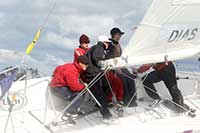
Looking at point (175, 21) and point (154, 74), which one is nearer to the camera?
point (175, 21)

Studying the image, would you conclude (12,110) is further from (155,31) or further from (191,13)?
(191,13)

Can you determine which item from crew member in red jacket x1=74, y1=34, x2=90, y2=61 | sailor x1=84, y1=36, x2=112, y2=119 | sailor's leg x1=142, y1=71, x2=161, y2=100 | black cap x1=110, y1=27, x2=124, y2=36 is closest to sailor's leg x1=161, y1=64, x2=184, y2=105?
sailor's leg x1=142, y1=71, x2=161, y2=100

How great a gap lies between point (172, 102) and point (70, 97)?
1.35 m

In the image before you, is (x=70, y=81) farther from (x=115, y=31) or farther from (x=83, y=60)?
(x=115, y=31)

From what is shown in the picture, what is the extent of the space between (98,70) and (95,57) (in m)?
0.18

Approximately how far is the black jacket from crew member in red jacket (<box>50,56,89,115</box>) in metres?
0.07

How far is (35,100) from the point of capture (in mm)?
5070

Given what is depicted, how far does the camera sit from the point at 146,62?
181 inches

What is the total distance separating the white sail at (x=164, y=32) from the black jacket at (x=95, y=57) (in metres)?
0.27

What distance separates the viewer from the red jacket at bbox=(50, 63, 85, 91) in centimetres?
471

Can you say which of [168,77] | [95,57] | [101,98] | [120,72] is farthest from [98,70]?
[168,77]

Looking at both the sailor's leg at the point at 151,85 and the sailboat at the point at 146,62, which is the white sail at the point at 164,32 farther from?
the sailor's leg at the point at 151,85

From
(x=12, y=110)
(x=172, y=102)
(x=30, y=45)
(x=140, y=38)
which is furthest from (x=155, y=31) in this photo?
(x=12, y=110)

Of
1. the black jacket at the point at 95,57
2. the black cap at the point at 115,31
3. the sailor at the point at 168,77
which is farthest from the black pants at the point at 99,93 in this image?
the sailor at the point at 168,77
